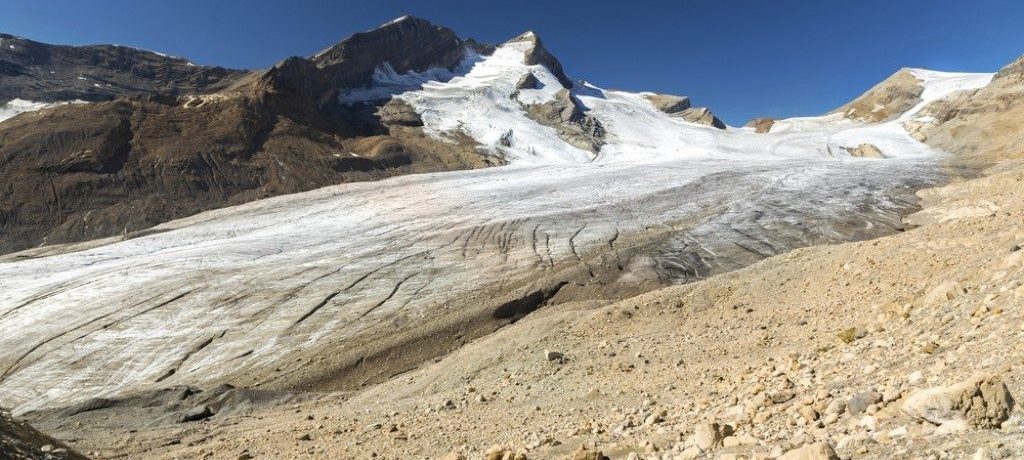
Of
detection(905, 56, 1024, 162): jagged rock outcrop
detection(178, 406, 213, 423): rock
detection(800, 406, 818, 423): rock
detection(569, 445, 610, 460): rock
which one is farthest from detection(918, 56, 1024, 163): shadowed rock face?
detection(178, 406, 213, 423): rock

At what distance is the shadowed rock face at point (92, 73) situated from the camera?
6656 cm

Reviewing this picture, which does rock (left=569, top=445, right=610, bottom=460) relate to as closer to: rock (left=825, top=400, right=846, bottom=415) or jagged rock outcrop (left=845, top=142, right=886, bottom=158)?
rock (left=825, top=400, right=846, bottom=415)

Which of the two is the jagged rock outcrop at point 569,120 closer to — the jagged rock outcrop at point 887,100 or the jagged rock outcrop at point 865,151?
the jagged rock outcrop at point 865,151

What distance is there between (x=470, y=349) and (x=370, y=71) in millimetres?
72555

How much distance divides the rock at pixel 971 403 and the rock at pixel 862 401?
1.97 ft

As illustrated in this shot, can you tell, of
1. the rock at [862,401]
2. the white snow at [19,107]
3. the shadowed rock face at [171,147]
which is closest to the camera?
the rock at [862,401]

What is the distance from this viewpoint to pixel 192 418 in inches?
526

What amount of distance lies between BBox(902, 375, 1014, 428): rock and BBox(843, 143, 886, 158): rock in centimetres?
6072

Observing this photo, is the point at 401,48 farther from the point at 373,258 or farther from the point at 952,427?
the point at 952,427

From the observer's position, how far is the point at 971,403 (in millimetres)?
3949

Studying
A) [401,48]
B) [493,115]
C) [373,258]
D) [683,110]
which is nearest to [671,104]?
[683,110]

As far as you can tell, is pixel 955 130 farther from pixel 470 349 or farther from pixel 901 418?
pixel 901 418

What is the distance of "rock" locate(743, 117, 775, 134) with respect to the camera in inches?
3179

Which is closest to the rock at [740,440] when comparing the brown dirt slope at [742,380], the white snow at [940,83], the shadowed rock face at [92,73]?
the brown dirt slope at [742,380]
